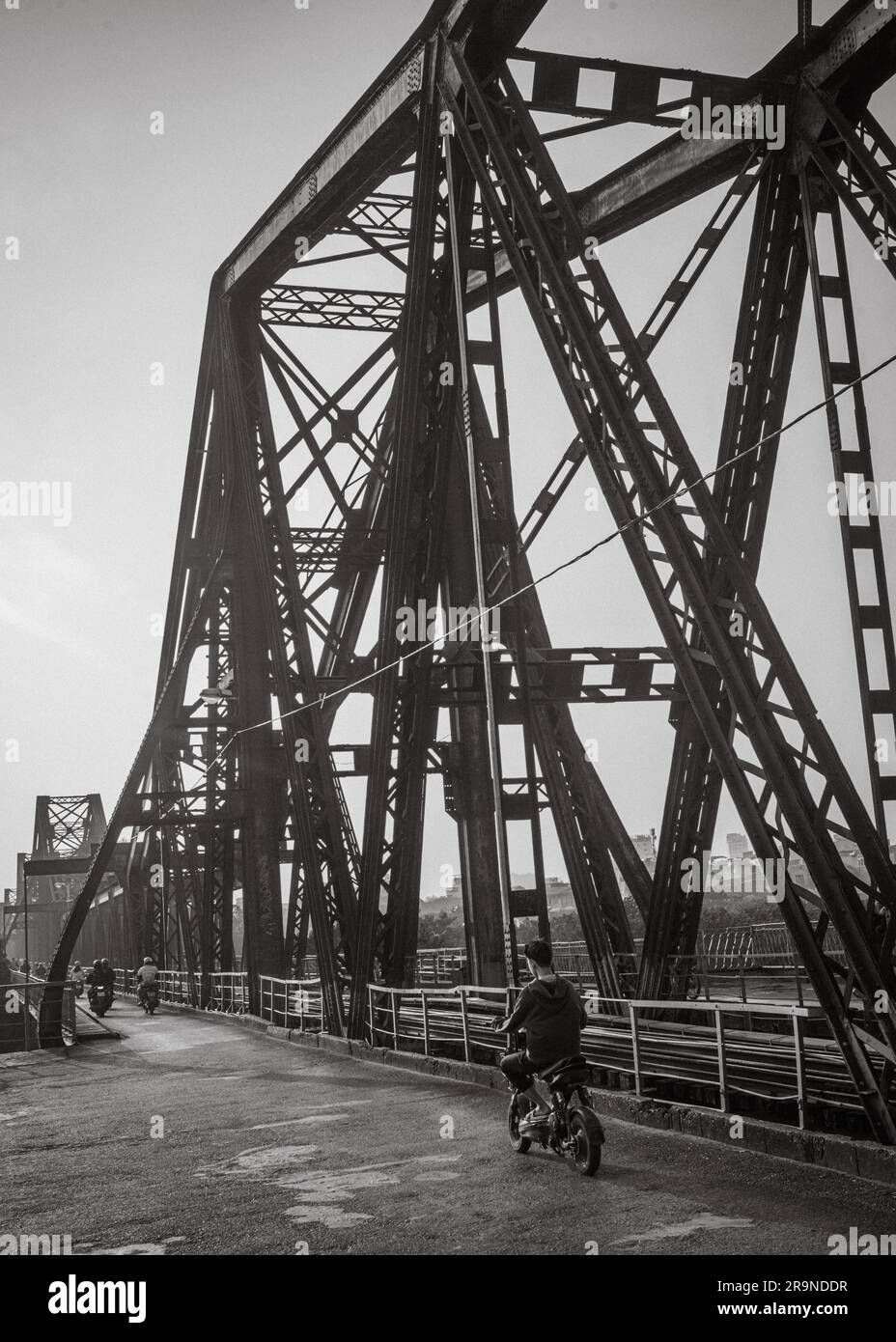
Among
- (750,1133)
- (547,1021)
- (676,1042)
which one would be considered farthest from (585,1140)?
(676,1042)

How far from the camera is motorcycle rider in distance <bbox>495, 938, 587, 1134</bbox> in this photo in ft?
26.2

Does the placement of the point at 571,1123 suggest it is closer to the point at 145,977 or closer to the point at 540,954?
the point at 540,954

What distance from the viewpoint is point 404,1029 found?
14961mm

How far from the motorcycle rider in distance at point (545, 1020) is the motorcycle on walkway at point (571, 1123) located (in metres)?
0.07

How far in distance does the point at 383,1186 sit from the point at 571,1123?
1.22 meters

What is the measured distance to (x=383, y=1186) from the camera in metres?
7.46

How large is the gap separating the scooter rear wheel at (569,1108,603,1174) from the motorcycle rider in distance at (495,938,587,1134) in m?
0.41

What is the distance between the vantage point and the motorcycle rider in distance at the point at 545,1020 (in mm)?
7973
